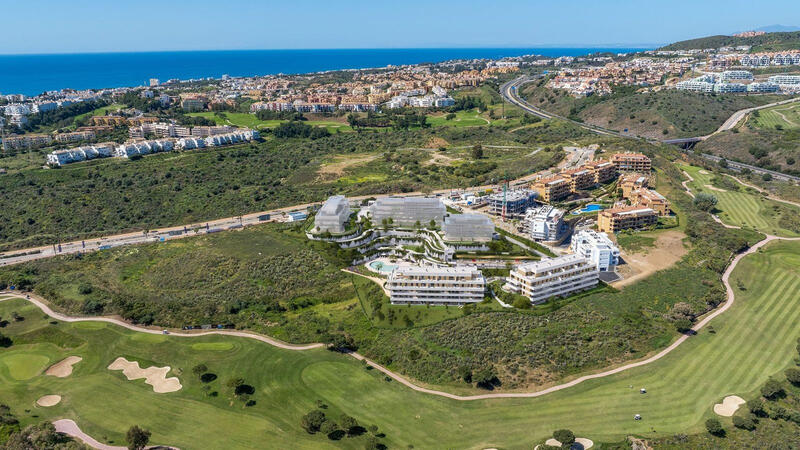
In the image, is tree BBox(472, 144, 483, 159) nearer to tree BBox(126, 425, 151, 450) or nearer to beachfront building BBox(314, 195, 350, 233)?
beachfront building BBox(314, 195, 350, 233)

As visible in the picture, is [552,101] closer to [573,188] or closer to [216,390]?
[573,188]

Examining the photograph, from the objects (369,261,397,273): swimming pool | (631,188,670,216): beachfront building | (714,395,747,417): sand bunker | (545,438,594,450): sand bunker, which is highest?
(631,188,670,216): beachfront building

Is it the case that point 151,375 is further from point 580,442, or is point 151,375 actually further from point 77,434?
point 580,442

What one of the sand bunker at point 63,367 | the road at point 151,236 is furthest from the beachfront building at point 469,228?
the sand bunker at point 63,367

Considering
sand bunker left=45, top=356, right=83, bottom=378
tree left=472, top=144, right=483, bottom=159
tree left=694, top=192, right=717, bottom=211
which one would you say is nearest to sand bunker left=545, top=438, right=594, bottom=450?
sand bunker left=45, top=356, right=83, bottom=378

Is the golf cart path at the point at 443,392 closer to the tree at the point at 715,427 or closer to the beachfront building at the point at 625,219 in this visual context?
the tree at the point at 715,427

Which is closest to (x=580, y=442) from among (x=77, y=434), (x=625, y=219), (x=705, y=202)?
(x=77, y=434)
